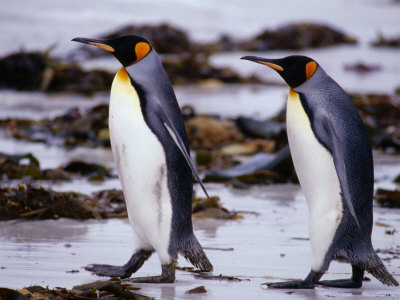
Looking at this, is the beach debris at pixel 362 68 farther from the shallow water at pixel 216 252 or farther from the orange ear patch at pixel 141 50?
the orange ear patch at pixel 141 50

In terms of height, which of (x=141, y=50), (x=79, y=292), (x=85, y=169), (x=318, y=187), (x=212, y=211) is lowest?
(x=85, y=169)

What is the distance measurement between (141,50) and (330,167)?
977 mm

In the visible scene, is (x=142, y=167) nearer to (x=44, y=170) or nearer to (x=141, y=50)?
(x=141, y=50)

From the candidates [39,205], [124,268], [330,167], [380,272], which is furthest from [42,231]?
[380,272]

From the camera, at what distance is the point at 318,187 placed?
11.0 ft

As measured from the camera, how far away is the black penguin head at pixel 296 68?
341 cm

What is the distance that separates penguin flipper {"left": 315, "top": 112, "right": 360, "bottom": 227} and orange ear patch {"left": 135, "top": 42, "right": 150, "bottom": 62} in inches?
31.8

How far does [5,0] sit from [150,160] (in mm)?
24043

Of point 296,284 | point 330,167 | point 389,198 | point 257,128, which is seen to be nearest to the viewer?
point 296,284

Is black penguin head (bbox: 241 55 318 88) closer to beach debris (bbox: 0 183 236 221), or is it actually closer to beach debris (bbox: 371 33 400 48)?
beach debris (bbox: 0 183 236 221)

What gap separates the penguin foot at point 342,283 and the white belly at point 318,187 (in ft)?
0.29

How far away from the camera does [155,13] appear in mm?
27938

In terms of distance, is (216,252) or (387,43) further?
(387,43)

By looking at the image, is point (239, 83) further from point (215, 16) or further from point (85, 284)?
point (215, 16)
